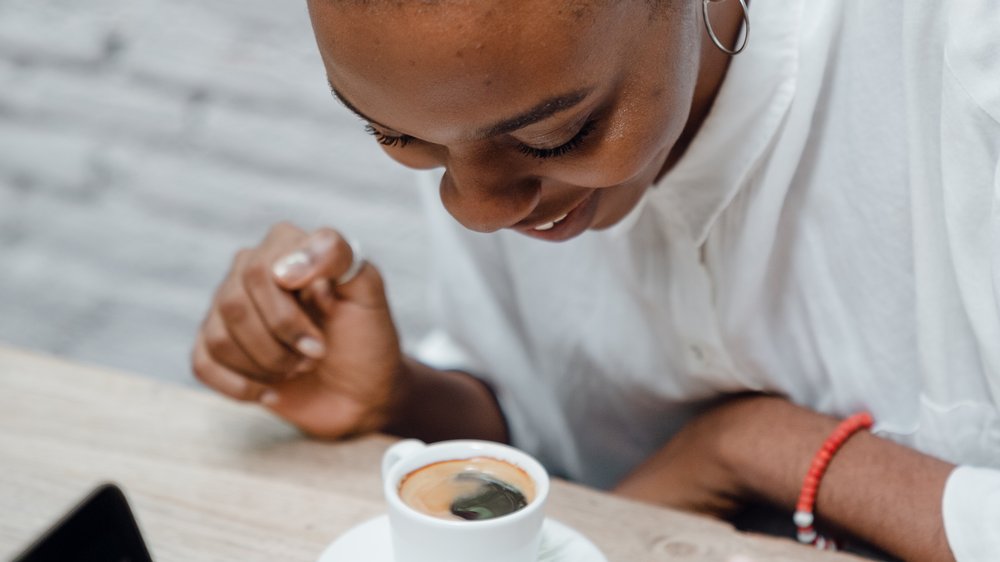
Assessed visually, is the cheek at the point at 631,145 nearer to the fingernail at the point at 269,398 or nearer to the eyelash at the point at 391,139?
the eyelash at the point at 391,139

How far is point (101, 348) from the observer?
Result: 1696 mm

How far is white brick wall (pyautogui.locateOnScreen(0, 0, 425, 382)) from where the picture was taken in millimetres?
1427

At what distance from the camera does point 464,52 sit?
529mm

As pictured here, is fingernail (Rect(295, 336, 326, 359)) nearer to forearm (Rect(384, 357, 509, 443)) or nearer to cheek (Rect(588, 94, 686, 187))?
Answer: forearm (Rect(384, 357, 509, 443))

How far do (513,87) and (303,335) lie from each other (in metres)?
0.38

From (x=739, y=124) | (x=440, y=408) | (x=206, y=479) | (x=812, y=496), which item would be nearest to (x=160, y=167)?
(x=440, y=408)

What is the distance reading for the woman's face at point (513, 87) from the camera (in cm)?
53

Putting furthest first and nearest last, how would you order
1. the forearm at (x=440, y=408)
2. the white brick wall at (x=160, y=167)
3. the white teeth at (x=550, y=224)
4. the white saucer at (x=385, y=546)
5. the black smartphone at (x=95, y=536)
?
the white brick wall at (x=160, y=167) → the forearm at (x=440, y=408) → the white teeth at (x=550, y=224) → the white saucer at (x=385, y=546) → the black smartphone at (x=95, y=536)

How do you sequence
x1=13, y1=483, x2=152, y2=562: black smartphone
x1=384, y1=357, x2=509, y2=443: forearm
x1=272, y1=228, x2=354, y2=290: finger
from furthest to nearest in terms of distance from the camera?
x1=384, y1=357, x2=509, y2=443: forearm, x1=272, y1=228, x2=354, y2=290: finger, x1=13, y1=483, x2=152, y2=562: black smartphone

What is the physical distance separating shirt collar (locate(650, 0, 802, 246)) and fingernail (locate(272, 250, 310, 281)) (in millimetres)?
284

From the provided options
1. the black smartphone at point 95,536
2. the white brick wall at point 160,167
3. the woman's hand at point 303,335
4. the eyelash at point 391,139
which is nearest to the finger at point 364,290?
the woman's hand at point 303,335

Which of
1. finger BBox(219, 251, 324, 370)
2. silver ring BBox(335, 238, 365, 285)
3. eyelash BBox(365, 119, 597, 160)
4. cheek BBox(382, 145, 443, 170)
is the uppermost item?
eyelash BBox(365, 119, 597, 160)


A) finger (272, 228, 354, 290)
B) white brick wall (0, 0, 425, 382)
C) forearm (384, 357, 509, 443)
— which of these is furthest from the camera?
white brick wall (0, 0, 425, 382)

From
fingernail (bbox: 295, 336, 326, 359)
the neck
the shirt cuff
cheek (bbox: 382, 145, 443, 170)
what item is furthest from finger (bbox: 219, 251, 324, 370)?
the shirt cuff
